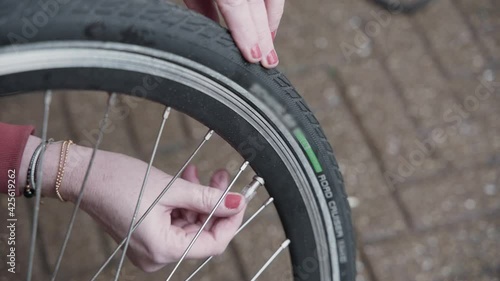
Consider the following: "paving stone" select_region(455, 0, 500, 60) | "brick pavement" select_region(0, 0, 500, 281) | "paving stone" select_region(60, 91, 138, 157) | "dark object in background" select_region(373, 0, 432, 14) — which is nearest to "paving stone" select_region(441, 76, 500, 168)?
"brick pavement" select_region(0, 0, 500, 281)

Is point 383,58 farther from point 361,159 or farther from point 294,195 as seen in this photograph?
point 294,195

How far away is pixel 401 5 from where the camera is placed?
220 cm

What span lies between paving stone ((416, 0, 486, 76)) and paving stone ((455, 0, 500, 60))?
30 mm

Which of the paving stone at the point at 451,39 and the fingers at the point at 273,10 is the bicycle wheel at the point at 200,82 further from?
the paving stone at the point at 451,39

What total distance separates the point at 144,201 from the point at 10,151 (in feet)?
0.70

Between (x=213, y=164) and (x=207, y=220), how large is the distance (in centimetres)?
81

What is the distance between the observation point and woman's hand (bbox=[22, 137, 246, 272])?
1.11m

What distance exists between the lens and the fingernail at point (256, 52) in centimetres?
99

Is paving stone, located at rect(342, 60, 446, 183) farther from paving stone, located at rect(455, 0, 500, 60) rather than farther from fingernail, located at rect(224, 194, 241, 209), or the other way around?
fingernail, located at rect(224, 194, 241, 209)

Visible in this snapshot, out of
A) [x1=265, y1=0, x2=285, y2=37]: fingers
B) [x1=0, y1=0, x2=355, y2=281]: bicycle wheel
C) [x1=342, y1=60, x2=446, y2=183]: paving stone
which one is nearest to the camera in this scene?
[x1=0, y1=0, x2=355, y2=281]: bicycle wheel

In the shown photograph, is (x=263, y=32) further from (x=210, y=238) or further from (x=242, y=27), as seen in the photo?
(x=210, y=238)

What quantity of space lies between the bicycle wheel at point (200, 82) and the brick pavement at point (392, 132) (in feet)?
2.19

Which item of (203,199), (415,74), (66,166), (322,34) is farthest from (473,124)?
(66,166)

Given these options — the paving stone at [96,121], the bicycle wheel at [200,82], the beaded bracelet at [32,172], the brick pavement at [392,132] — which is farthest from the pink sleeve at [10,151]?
the paving stone at [96,121]
